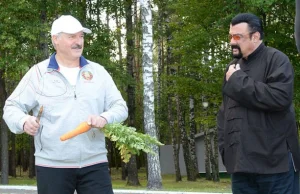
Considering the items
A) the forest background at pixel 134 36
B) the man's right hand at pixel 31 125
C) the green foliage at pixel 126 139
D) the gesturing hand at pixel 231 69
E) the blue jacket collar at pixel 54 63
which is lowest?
the green foliage at pixel 126 139

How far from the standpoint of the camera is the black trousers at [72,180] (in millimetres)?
4688

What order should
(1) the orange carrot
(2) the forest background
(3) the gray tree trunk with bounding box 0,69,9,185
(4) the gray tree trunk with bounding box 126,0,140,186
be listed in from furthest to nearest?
(4) the gray tree trunk with bounding box 126,0,140,186 → (3) the gray tree trunk with bounding box 0,69,9,185 → (2) the forest background → (1) the orange carrot

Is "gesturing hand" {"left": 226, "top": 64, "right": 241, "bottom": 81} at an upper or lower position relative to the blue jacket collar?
lower

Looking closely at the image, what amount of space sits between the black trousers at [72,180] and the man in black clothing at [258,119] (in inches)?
38.5

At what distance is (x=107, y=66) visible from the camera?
29016 mm

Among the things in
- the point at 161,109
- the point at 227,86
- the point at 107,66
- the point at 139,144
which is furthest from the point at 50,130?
the point at 161,109

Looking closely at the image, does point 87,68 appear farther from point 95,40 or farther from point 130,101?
point 130,101

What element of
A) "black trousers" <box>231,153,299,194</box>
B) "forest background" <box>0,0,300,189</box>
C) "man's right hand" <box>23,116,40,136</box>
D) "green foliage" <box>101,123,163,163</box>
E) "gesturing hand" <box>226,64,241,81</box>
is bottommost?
"black trousers" <box>231,153,299,194</box>

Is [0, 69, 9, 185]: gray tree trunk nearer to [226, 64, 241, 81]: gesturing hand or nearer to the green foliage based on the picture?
the green foliage

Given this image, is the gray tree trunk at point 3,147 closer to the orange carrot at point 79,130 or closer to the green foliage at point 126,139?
the green foliage at point 126,139

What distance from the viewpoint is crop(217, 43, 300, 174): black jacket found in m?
4.61

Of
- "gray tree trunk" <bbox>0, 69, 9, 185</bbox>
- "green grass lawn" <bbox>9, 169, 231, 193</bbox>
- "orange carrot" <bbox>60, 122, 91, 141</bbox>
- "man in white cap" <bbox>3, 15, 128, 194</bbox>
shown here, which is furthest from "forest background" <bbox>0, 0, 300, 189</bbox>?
"orange carrot" <bbox>60, 122, 91, 141</bbox>

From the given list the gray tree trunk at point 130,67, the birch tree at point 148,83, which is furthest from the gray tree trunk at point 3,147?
the birch tree at point 148,83

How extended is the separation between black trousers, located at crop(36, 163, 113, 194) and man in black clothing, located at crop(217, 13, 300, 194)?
978mm
